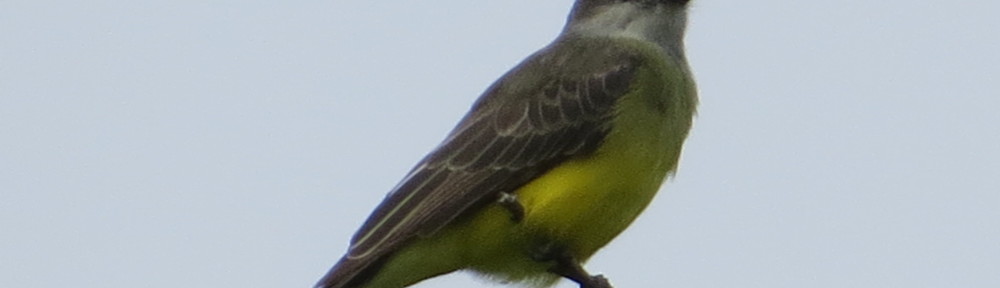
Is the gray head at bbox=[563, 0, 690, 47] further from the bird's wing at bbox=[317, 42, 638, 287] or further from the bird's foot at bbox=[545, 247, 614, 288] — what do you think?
the bird's foot at bbox=[545, 247, 614, 288]

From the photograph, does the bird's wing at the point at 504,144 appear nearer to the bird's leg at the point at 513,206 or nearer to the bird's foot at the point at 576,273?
the bird's leg at the point at 513,206

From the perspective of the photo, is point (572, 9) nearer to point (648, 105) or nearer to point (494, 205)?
point (648, 105)

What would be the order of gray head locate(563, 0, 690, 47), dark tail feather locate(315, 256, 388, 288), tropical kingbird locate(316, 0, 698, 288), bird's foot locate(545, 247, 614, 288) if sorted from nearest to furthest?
1. bird's foot locate(545, 247, 614, 288)
2. dark tail feather locate(315, 256, 388, 288)
3. tropical kingbird locate(316, 0, 698, 288)
4. gray head locate(563, 0, 690, 47)

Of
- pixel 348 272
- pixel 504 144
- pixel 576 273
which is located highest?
pixel 504 144

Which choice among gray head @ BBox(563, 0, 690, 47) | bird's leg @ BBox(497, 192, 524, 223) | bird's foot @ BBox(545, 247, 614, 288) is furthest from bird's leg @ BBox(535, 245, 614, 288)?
gray head @ BBox(563, 0, 690, 47)

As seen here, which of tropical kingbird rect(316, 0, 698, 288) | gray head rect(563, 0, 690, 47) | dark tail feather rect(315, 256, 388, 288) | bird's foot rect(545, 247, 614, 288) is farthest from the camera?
gray head rect(563, 0, 690, 47)

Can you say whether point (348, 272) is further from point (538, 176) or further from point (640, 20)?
point (640, 20)

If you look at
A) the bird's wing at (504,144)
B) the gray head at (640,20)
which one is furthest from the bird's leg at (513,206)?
the gray head at (640,20)

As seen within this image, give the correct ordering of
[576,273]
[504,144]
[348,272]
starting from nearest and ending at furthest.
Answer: [576,273]
[348,272]
[504,144]

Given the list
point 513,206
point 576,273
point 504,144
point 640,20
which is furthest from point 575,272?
point 640,20
